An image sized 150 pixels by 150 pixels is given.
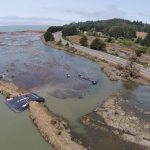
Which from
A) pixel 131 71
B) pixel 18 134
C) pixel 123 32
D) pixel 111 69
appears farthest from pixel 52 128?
pixel 123 32

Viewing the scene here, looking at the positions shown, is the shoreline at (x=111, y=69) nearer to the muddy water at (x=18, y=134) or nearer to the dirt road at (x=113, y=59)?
the dirt road at (x=113, y=59)

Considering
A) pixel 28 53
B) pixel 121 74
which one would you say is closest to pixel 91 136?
pixel 121 74

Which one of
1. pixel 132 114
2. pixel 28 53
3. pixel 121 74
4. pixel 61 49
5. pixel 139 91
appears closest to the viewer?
pixel 132 114

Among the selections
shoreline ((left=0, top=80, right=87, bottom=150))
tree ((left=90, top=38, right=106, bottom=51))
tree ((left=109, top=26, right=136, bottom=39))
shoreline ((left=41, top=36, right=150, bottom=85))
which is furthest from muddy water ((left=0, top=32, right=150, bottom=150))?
tree ((left=109, top=26, right=136, bottom=39))

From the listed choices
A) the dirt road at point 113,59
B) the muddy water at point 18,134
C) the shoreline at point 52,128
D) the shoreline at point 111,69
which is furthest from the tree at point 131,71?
the muddy water at point 18,134

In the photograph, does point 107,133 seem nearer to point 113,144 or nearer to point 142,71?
point 113,144

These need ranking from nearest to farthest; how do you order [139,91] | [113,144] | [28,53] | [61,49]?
[113,144], [139,91], [28,53], [61,49]
